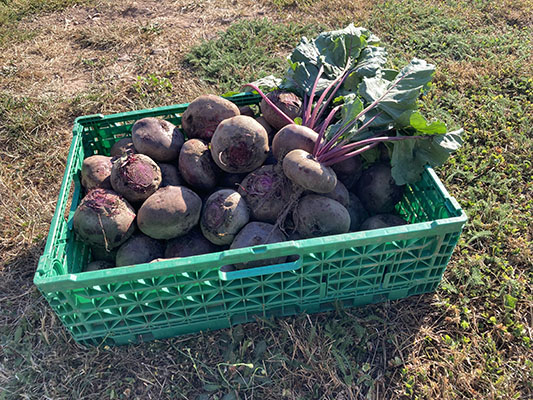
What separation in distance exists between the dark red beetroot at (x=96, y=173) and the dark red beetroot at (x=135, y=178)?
14 cm

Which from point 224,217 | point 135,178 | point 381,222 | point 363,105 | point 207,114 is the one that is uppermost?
point 363,105

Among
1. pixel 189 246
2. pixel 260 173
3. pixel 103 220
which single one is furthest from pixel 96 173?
pixel 260 173

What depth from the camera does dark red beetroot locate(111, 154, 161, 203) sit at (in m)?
3.15

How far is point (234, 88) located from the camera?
5.19 m

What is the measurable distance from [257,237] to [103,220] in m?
1.08

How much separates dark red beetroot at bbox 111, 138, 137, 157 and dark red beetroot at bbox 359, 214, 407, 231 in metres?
1.90

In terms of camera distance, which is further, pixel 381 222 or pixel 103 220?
pixel 381 222

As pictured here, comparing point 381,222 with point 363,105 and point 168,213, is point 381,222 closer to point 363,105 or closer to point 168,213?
point 363,105

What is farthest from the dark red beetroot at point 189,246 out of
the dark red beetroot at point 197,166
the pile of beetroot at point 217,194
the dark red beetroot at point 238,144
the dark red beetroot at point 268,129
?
the dark red beetroot at point 268,129

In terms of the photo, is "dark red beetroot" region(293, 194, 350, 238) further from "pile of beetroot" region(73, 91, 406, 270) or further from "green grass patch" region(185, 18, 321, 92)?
"green grass patch" region(185, 18, 321, 92)

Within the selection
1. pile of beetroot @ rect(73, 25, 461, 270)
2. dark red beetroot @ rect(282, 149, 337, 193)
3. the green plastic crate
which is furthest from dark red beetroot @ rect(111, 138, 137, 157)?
dark red beetroot @ rect(282, 149, 337, 193)

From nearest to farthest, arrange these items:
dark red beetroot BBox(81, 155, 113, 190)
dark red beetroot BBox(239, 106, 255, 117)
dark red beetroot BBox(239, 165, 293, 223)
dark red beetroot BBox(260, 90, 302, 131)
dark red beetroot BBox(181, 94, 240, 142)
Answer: dark red beetroot BBox(239, 165, 293, 223)
dark red beetroot BBox(81, 155, 113, 190)
dark red beetroot BBox(181, 94, 240, 142)
dark red beetroot BBox(260, 90, 302, 131)
dark red beetroot BBox(239, 106, 255, 117)

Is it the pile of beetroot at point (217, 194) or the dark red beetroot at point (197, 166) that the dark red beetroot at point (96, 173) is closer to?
the pile of beetroot at point (217, 194)

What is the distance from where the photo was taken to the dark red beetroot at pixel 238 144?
316 cm
